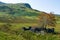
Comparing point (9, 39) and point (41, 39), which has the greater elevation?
point (9, 39)

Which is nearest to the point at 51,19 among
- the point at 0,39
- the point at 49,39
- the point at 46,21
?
the point at 46,21

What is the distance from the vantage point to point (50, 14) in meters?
118

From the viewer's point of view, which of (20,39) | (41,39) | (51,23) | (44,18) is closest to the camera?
(20,39)

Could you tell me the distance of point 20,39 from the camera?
64.7 feet

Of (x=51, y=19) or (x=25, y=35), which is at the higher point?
(x=25, y=35)

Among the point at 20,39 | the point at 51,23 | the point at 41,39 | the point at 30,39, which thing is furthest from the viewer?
the point at 51,23

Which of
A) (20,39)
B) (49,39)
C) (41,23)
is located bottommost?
(41,23)

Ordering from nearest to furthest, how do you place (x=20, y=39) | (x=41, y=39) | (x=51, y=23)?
1. (x=20, y=39)
2. (x=41, y=39)
3. (x=51, y=23)

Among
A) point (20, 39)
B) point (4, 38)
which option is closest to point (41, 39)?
point (20, 39)

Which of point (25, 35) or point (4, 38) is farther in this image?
point (25, 35)

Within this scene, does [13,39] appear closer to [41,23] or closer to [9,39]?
[9,39]

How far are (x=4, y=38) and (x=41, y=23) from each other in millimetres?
98332

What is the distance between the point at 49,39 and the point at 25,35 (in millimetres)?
3645

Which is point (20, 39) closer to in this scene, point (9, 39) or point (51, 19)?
point (9, 39)
